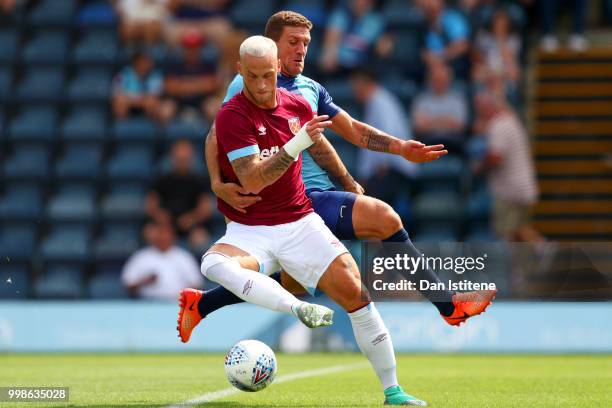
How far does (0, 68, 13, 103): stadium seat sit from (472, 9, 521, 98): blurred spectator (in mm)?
6674

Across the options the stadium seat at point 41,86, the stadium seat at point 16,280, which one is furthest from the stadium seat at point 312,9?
the stadium seat at point 16,280

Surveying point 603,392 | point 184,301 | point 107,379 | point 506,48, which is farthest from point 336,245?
point 506,48

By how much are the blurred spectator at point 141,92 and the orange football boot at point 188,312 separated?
8820 mm

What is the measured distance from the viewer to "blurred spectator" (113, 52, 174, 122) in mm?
16922

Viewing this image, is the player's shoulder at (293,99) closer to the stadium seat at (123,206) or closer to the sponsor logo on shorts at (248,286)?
the sponsor logo on shorts at (248,286)

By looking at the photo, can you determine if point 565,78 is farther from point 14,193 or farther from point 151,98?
point 14,193

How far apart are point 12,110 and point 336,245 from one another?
449 inches

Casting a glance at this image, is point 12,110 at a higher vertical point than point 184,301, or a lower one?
higher

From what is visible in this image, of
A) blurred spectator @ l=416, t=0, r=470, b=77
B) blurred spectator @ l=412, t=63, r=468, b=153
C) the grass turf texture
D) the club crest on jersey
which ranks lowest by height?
the grass turf texture

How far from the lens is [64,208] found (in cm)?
1691

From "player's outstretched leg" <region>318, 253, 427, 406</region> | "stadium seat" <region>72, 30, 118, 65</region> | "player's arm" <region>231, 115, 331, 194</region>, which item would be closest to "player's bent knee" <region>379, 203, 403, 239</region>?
"player's outstretched leg" <region>318, 253, 427, 406</region>

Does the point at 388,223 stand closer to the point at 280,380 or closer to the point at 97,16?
the point at 280,380

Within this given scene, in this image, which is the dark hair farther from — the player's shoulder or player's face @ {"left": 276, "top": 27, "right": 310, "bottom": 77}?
the player's shoulder

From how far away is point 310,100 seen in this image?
8.12 metres
